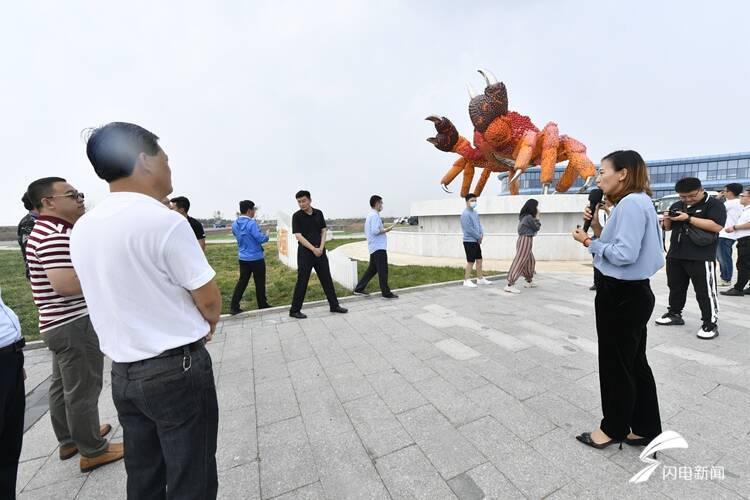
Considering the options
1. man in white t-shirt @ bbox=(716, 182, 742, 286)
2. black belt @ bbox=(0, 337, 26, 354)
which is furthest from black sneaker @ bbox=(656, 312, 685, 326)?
black belt @ bbox=(0, 337, 26, 354)

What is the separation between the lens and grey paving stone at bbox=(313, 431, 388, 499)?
5.81 feet

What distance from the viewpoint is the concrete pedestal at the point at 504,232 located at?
34.1ft

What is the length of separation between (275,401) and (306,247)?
2.62 m

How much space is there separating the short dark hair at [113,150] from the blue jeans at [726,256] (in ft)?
30.6

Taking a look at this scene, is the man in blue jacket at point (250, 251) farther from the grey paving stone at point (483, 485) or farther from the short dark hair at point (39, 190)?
the grey paving stone at point (483, 485)

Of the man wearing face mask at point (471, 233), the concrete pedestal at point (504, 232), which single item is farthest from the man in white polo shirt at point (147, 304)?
the concrete pedestal at point (504, 232)

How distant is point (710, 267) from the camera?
12.4ft

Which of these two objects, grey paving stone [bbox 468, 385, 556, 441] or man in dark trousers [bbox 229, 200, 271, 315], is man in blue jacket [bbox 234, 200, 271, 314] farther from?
grey paving stone [bbox 468, 385, 556, 441]

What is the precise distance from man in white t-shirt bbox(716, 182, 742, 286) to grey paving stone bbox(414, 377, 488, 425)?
6.93 metres

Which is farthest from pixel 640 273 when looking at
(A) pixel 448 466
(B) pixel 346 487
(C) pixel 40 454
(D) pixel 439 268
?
(D) pixel 439 268

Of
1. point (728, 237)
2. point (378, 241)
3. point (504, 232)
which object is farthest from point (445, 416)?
point (504, 232)

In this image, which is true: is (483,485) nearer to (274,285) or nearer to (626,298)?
(626,298)

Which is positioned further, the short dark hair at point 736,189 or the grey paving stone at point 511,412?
the short dark hair at point 736,189

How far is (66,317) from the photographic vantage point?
1940 mm
